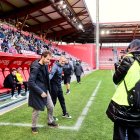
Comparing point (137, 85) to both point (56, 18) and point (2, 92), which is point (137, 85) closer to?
point (2, 92)

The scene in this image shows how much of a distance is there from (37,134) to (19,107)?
3701 mm

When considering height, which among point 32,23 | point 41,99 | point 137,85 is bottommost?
point 41,99

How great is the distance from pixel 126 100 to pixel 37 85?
130 inches

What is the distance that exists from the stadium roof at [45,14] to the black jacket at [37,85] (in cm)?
2358

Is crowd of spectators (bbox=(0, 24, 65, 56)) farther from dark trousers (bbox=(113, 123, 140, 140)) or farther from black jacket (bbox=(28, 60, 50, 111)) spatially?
dark trousers (bbox=(113, 123, 140, 140))

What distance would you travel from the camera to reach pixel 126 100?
11.5ft

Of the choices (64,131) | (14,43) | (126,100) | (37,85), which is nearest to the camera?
(126,100)

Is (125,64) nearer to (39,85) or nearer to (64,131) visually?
(39,85)

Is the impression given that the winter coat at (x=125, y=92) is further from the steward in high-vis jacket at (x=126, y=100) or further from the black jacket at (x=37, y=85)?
the black jacket at (x=37, y=85)

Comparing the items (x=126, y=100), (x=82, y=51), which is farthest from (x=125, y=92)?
(x=82, y=51)

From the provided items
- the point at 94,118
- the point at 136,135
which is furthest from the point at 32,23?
the point at 136,135

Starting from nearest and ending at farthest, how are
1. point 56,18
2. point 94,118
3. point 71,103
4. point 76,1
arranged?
point 94,118
point 71,103
point 76,1
point 56,18

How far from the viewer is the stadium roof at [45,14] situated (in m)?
31.0

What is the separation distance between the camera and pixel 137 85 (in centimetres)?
346
